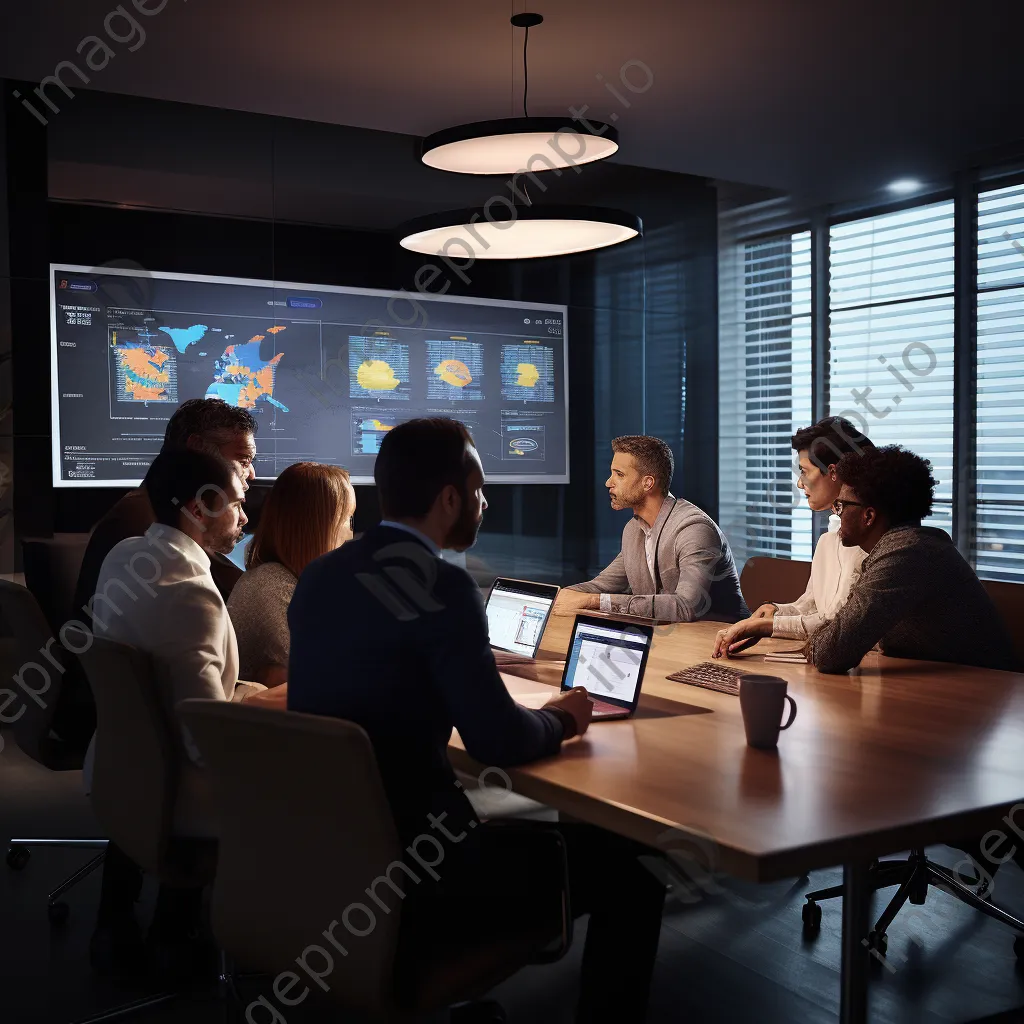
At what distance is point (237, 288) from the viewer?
543cm

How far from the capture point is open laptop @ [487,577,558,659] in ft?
9.72

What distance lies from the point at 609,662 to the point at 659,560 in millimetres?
1966

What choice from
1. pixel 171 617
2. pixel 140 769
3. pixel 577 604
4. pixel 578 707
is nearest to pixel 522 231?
pixel 577 604

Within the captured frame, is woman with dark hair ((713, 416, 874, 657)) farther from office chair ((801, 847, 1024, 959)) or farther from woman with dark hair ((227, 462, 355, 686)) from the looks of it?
woman with dark hair ((227, 462, 355, 686))

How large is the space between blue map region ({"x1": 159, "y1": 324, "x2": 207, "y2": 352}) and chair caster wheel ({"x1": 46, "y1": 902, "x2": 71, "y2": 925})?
2.89 metres

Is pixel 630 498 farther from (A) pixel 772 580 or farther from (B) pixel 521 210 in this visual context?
(B) pixel 521 210

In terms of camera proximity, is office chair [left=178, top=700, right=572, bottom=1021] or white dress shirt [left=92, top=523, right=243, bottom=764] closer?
office chair [left=178, top=700, right=572, bottom=1021]

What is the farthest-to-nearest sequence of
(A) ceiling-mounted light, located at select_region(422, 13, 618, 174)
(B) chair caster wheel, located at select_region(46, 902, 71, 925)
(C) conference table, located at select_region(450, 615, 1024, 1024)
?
(A) ceiling-mounted light, located at select_region(422, 13, 618, 174)
(B) chair caster wheel, located at select_region(46, 902, 71, 925)
(C) conference table, located at select_region(450, 615, 1024, 1024)

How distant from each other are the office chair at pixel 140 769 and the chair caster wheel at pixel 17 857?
140cm

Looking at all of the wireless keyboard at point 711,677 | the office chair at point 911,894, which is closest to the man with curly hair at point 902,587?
the wireless keyboard at point 711,677

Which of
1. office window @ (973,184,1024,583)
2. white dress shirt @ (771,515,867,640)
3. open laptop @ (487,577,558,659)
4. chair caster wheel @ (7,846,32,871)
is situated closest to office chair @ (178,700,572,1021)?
open laptop @ (487,577,558,659)

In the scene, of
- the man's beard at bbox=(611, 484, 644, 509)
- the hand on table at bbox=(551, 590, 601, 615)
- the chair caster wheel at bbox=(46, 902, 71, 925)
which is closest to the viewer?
the chair caster wheel at bbox=(46, 902, 71, 925)

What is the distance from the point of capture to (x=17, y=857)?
354cm

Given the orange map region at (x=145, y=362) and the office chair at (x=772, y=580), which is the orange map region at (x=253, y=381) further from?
the office chair at (x=772, y=580)
